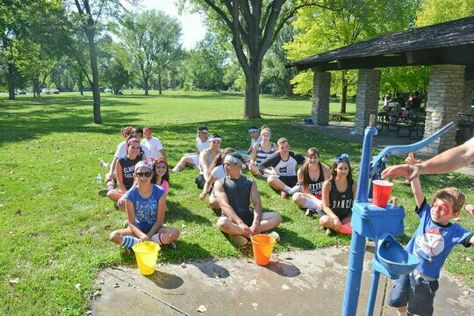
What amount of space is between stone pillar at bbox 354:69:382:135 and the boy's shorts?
1315 centimetres

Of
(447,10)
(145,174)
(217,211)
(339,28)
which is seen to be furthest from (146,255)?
(447,10)

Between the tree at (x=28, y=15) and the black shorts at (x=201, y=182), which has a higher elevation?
the tree at (x=28, y=15)

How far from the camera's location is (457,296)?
4.22m

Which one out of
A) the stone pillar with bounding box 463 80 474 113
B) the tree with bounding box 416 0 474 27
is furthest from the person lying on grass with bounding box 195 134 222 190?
the tree with bounding box 416 0 474 27

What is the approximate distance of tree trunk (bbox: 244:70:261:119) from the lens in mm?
21859

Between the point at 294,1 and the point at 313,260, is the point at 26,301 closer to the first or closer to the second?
the point at 313,260

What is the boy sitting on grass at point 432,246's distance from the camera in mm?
3141

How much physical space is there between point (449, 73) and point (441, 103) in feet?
2.90

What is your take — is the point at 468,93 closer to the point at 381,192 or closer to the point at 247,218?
the point at 247,218

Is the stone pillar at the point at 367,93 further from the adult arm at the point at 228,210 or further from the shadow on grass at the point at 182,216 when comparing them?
the adult arm at the point at 228,210

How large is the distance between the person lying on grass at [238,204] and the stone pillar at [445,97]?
8.37 m

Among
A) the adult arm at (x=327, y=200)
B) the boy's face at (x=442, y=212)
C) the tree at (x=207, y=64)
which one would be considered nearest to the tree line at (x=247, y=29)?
the adult arm at (x=327, y=200)

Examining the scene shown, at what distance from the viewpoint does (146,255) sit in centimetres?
437

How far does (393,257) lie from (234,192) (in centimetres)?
323
